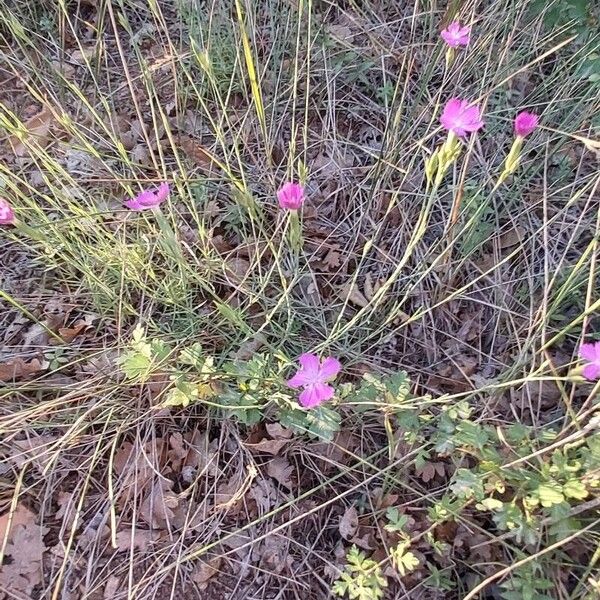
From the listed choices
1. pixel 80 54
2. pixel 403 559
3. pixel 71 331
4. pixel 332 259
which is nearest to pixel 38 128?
pixel 80 54

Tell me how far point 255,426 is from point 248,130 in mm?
780

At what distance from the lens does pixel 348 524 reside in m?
1.15

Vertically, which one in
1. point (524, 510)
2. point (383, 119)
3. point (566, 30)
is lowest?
point (524, 510)

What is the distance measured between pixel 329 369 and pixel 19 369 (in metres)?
0.71

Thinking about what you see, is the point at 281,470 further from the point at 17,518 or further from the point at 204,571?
the point at 17,518

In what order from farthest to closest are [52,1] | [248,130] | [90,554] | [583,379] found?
[52,1]
[248,130]
[90,554]
[583,379]

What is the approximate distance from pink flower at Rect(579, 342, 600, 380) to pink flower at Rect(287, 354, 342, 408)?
1.21 feet

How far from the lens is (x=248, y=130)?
1573 millimetres

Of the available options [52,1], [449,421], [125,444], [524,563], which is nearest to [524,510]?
[524,563]

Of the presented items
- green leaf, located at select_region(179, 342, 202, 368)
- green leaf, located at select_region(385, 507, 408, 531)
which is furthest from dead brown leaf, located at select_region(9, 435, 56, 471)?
green leaf, located at select_region(385, 507, 408, 531)

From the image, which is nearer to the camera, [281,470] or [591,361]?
[591,361]

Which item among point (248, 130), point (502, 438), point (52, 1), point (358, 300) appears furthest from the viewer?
point (52, 1)

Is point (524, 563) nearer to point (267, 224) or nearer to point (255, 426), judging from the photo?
point (255, 426)

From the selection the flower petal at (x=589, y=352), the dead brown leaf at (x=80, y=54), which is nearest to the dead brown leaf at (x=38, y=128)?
the dead brown leaf at (x=80, y=54)
